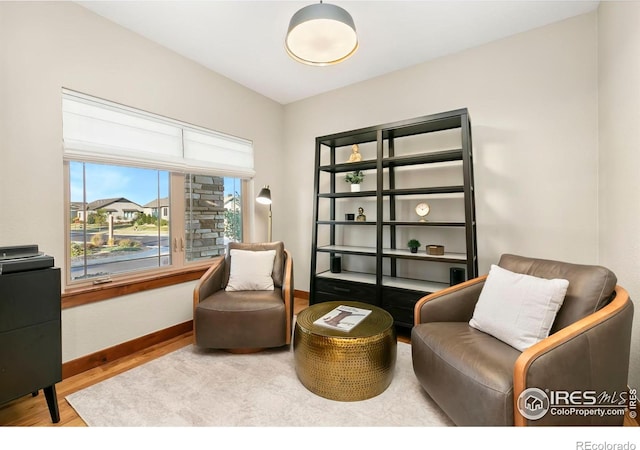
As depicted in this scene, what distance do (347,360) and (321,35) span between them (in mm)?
2006

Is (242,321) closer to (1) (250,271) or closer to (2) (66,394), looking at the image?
(1) (250,271)

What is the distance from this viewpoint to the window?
2246 mm

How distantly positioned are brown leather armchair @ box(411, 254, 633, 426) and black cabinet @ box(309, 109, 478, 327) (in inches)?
34.3

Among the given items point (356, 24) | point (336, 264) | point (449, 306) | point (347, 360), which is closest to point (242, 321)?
point (347, 360)

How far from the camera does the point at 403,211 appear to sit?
10.3ft

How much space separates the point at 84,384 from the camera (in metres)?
1.98

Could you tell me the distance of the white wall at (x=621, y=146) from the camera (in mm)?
1652

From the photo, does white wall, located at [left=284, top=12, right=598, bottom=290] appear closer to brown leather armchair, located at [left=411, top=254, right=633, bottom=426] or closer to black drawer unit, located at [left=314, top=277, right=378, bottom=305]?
brown leather armchair, located at [left=411, top=254, right=633, bottom=426]

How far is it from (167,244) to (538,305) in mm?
3014

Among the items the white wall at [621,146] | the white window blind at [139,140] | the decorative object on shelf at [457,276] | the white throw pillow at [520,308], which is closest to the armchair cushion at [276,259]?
the white window blind at [139,140]

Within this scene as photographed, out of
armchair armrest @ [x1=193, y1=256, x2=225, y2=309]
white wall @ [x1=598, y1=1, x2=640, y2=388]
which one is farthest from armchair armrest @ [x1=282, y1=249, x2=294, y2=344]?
white wall @ [x1=598, y1=1, x2=640, y2=388]

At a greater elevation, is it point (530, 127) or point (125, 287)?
point (530, 127)
